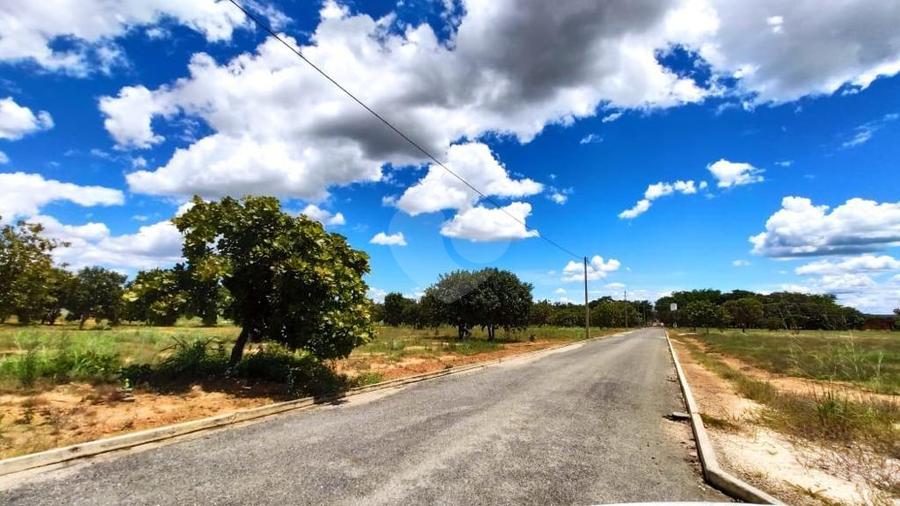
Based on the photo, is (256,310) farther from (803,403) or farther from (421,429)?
(803,403)

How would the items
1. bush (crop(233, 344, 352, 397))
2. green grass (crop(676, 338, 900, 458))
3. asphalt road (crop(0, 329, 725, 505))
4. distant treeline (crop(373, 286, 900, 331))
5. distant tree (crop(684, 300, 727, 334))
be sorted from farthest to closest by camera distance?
distant tree (crop(684, 300, 727, 334))
distant treeline (crop(373, 286, 900, 331))
bush (crop(233, 344, 352, 397))
green grass (crop(676, 338, 900, 458))
asphalt road (crop(0, 329, 725, 505))

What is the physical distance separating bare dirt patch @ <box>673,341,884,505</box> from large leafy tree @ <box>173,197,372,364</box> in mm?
8177

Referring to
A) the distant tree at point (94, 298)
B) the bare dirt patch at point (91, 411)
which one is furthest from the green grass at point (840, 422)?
the distant tree at point (94, 298)

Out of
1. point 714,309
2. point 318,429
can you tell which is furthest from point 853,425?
point 714,309

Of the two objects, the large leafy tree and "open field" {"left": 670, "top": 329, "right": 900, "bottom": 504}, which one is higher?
the large leafy tree

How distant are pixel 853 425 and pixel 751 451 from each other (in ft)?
7.44

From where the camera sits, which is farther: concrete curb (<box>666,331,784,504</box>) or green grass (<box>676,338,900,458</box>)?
green grass (<box>676,338,900,458</box>)

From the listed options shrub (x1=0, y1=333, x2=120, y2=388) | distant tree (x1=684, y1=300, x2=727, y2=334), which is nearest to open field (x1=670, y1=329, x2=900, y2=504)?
shrub (x1=0, y1=333, x2=120, y2=388)

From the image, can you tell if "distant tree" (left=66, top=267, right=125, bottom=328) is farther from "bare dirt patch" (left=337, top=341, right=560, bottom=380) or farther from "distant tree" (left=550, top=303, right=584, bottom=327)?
"distant tree" (left=550, top=303, right=584, bottom=327)

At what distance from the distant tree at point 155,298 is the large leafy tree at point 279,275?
64 cm

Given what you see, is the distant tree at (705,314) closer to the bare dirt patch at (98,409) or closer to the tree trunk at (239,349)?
the tree trunk at (239,349)

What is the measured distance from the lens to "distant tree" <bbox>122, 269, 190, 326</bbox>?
33.2 ft

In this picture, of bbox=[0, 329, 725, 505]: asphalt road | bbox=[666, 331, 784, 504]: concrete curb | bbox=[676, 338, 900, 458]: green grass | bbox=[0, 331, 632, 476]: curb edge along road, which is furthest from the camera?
bbox=[676, 338, 900, 458]: green grass

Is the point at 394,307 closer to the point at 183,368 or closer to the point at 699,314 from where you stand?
the point at 699,314
